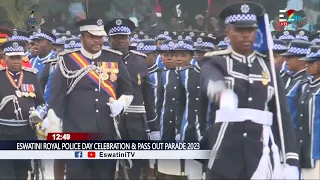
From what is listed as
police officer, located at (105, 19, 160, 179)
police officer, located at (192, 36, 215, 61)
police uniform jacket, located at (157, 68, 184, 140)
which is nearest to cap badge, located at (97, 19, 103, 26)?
police officer, located at (105, 19, 160, 179)

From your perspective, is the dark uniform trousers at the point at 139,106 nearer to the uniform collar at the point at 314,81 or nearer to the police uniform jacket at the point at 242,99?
the police uniform jacket at the point at 242,99

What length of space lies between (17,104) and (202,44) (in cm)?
162

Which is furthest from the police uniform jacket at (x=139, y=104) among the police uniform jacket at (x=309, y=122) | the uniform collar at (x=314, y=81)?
the uniform collar at (x=314, y=81)

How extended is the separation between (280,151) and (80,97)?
170cm

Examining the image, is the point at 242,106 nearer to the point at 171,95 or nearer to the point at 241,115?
the point at 241,115

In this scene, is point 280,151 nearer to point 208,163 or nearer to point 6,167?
point 208,163

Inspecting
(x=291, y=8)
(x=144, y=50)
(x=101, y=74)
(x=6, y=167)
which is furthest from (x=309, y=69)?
(x=6, y=167)

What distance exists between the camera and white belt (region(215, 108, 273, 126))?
451 cm

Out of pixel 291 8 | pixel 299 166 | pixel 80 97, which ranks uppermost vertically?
pixel 291 8

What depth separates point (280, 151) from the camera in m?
4.60

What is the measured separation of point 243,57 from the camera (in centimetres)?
456

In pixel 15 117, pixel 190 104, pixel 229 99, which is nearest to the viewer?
pixel 229 99

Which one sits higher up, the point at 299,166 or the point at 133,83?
the point at 133,83

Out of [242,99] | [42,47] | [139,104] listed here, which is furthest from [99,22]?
[242,99]
